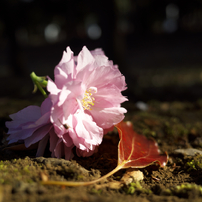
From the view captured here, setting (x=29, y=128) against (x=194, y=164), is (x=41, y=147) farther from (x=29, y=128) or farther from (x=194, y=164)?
(x=194, y=164)

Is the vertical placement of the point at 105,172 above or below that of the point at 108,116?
below

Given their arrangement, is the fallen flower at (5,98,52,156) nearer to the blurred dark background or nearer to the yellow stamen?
the yellow stamen

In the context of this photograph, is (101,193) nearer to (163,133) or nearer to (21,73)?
(163,133)

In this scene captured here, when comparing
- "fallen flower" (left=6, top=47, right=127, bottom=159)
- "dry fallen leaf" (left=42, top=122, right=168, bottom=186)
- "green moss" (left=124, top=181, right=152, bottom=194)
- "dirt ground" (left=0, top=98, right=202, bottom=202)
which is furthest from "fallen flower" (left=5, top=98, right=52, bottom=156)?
"green moss" (left=124, top=181, right=152, bottom=194)

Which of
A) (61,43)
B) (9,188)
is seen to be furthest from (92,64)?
(61,43)

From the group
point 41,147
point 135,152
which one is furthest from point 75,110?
point 135,152

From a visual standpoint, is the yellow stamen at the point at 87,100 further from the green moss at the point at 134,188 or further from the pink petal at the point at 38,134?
the green moss at the point at 134,188
